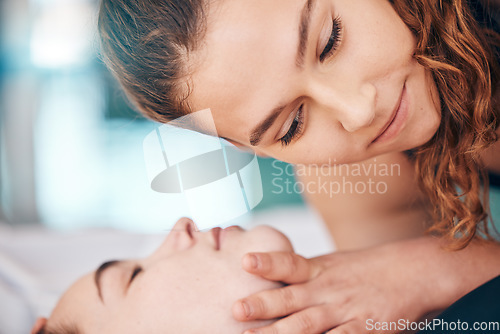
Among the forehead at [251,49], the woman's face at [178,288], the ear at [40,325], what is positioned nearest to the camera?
the forehead at [251,49]

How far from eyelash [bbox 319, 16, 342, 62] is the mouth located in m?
0.12

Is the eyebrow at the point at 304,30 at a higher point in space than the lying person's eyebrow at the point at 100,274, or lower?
higher

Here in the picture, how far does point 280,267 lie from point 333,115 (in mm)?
233

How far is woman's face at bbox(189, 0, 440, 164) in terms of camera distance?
0.53m

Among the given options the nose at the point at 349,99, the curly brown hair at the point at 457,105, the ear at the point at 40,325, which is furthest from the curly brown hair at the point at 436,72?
the ear at the point at 40,325

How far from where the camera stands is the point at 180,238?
0.72 meters

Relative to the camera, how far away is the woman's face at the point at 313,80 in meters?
0.53

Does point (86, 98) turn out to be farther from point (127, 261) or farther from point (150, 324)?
point (150, 324)

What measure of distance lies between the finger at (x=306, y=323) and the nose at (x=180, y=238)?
0.18m

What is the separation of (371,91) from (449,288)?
0.35 metres

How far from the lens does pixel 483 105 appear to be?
2.17ft

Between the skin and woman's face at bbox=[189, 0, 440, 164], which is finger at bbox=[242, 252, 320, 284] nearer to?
the skin

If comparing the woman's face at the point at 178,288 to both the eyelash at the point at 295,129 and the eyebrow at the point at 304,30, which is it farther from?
the eyebrow at the point at 304,30

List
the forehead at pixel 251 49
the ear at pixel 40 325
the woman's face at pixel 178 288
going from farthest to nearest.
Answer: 1. the ear at pixel 40 325
2. the woman's face at pixel 178 288
3. the forehead at pixel 251 49
